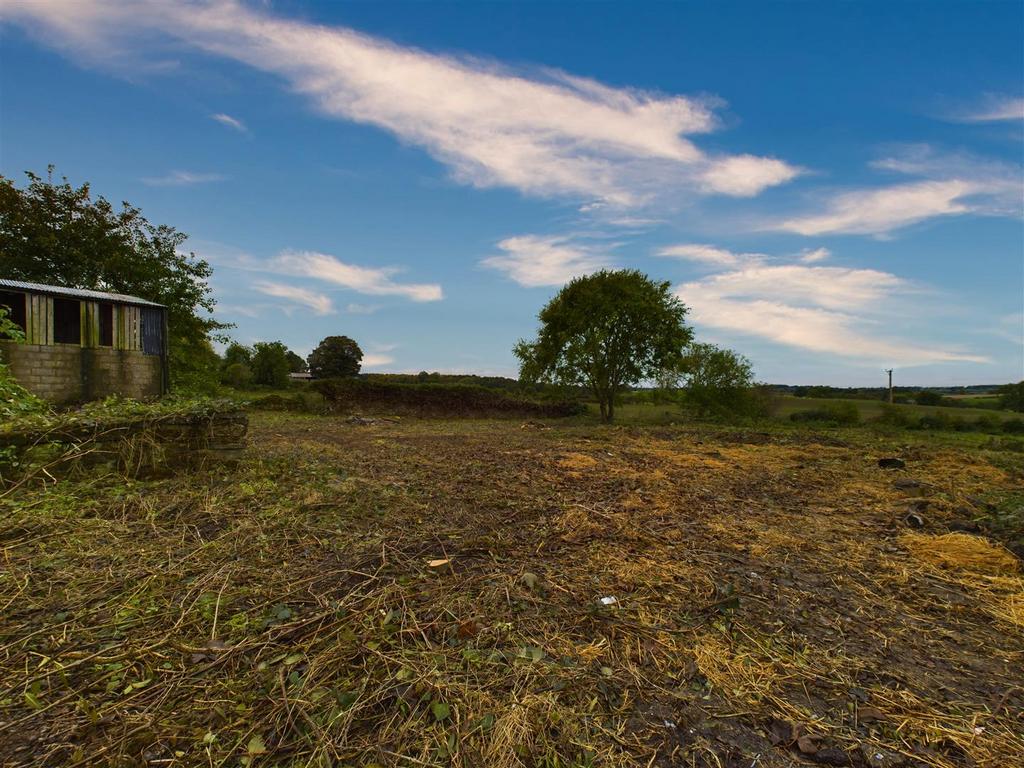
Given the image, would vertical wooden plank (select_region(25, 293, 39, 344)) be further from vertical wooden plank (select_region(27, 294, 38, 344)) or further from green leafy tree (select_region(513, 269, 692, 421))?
green leafy tree (select_region(513, 269, 692, 421))

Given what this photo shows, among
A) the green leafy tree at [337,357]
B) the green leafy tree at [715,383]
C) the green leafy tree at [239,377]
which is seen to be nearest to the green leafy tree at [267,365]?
the green leafy tree at [239,377]

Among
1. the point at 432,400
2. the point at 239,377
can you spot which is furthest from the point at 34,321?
the point at 239,377

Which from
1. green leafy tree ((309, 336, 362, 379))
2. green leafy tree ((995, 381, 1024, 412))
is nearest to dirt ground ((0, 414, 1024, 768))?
green leafy tree ((995, 381, 1024, 412))

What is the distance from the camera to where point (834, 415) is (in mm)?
22578

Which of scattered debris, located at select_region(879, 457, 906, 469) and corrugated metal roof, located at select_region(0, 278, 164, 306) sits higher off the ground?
corrugated metal roof, located at select_region(0, 278, 164, 306)

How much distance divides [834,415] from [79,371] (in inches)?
1167

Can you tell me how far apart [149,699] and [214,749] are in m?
0.53

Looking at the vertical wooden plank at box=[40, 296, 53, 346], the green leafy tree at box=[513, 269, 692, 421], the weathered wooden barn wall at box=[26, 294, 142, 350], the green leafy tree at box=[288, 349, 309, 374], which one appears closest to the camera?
the weathered wooden barn wall at box=[26, 294, 142, 350]

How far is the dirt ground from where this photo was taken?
1.91 meters

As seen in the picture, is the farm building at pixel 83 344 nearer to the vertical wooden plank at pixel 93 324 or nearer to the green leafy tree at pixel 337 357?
the vertical wooden plank at pixel 93 324

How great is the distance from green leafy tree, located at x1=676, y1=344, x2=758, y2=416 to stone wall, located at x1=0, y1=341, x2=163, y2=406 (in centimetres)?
Result: 2048

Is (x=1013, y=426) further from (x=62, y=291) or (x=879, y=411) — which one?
(x=62, y=291)

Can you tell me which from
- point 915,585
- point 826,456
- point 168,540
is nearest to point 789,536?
point 915,585

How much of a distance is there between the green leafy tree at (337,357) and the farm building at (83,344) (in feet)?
114
